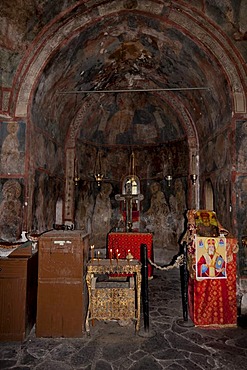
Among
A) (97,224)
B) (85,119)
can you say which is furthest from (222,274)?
(85,119)

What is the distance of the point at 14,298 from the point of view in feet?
18.1

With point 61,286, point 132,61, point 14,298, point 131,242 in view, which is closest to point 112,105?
point 132,61

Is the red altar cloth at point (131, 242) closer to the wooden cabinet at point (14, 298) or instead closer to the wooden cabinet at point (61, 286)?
the wooden cabinet at point (61, 286)

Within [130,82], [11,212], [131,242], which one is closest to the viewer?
[11,212]

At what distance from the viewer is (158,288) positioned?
896cm

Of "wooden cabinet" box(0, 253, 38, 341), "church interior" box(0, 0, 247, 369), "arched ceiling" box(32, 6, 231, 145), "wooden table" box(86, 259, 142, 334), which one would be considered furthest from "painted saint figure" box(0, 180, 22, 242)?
"wooden table" box(86, 259, 142, 334)

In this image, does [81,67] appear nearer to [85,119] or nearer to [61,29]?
[61,29]

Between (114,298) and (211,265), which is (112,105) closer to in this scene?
(211,265)

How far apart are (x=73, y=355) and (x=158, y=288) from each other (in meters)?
4.55

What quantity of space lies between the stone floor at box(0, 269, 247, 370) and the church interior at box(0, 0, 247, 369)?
46 centimetres

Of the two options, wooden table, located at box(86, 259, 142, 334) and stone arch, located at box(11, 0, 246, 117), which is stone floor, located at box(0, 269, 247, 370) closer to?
wooden table, located at box(86, 259, 142, 334)

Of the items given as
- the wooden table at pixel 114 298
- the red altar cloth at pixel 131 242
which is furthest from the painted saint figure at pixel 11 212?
the red altar cloth at pixel 131 242

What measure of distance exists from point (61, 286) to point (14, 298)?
3.00ft

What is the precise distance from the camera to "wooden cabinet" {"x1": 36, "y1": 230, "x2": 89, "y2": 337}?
5559 mm
